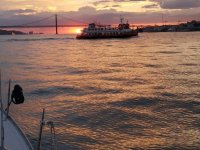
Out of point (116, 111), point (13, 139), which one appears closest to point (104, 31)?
point (116, 111)

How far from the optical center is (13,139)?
952 centimetres

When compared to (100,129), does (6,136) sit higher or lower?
higher

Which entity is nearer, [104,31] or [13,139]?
[13,139]

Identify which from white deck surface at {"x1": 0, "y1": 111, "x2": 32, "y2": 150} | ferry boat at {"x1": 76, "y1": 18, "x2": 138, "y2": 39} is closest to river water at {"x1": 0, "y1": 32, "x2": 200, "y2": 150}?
white deck surface at {"x1": 0, "y1": 111, "x2": 32, "y2": 150}

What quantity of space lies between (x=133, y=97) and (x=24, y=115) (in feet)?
23.6

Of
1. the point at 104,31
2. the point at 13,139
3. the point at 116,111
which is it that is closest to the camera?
the point at 13,139

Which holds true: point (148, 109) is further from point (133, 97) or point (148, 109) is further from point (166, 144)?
point (166, 144)

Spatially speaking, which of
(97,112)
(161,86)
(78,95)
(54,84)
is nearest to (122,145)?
(97,112)

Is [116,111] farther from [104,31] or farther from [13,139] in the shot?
[104,31]

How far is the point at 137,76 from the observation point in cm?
3466

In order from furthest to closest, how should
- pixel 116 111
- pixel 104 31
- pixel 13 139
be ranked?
pixel 104 31
pixel 116 111
pixel 13 139

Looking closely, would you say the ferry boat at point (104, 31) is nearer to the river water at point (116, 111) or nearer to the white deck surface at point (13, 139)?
the river water at point (116, 111)

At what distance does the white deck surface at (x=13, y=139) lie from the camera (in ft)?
29.4

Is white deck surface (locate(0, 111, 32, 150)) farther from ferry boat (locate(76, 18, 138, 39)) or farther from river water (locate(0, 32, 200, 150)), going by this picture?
ferry boat (locate(76, 18, 138, 39))
